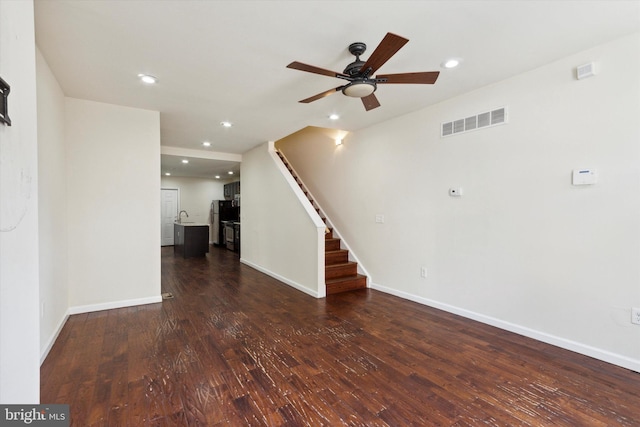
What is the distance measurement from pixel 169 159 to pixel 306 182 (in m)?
3.30

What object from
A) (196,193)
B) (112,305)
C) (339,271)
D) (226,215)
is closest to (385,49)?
(339,271)

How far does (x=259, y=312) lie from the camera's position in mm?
3545

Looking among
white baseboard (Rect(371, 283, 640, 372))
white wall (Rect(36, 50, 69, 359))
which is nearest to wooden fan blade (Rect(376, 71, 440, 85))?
white baseboard (Rect(371, 283, 640, 372))

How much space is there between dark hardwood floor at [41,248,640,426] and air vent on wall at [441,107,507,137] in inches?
87.6

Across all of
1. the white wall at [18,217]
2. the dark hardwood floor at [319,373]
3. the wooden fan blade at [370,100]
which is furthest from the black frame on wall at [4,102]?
the wooden fan blade at [370,100]

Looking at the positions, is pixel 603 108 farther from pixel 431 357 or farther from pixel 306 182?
pixel 306 182

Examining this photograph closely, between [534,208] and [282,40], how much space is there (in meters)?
2.80

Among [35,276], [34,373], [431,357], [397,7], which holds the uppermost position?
[397,7]

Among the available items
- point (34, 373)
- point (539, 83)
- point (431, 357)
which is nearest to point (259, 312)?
point (431, 357)

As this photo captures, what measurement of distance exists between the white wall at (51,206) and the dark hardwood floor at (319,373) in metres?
0.26

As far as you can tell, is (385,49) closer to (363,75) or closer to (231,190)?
(363,75)

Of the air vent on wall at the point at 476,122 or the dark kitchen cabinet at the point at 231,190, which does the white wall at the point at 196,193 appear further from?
the air vent on wall at the point at 476,122

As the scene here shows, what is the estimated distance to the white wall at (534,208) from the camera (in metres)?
2.29

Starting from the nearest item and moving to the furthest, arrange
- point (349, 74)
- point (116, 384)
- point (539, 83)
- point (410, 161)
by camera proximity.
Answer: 1. point (116, 384)
2. point (349, 74)
3. point (539, 83)
4. point (410, 161)
